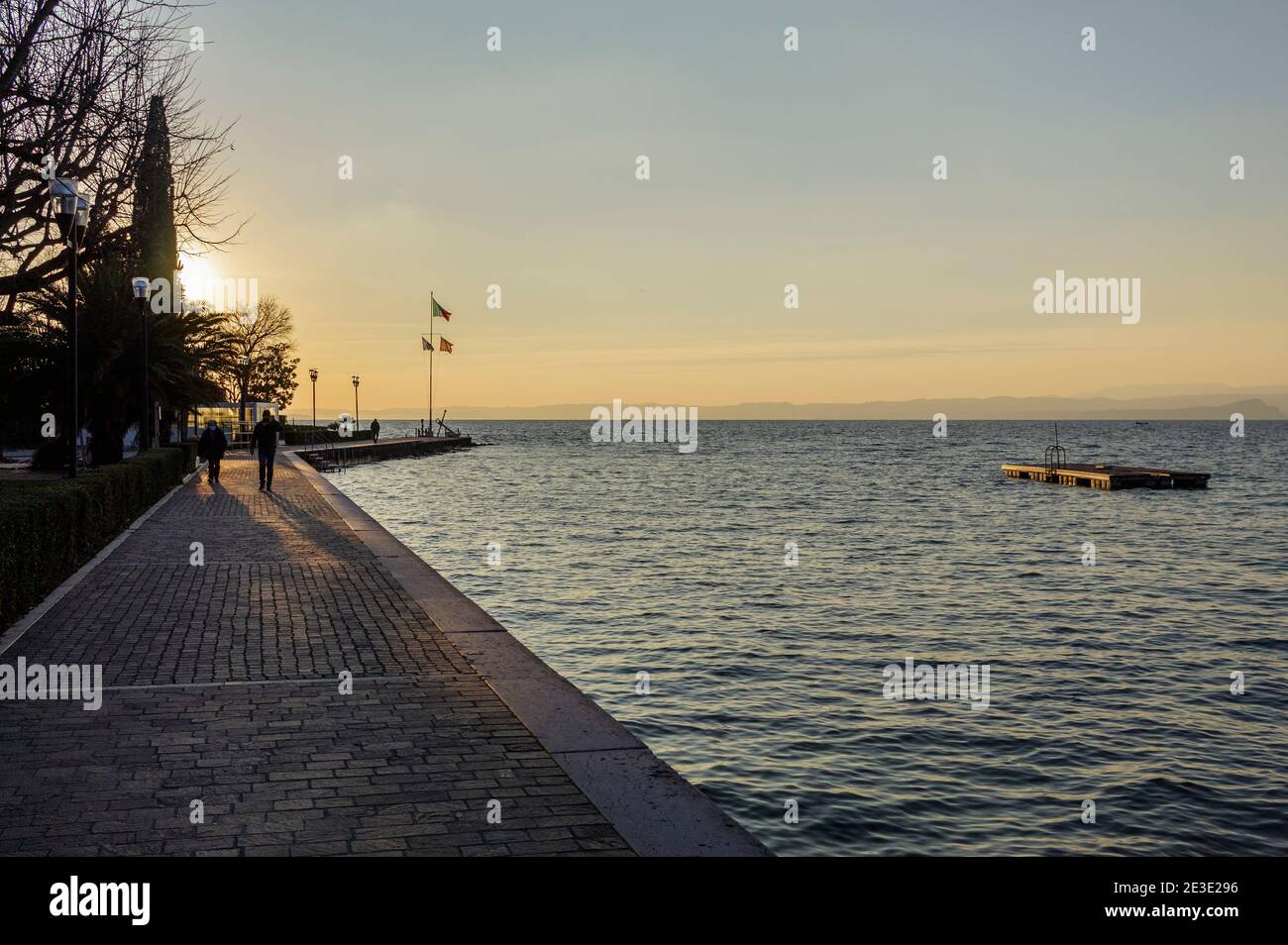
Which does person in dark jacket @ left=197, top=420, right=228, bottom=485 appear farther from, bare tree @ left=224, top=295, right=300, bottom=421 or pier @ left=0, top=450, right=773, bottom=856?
bare tree @ left=224, top=295, right=300, bottom=421

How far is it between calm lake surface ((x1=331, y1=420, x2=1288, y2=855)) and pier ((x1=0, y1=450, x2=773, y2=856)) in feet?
6.66

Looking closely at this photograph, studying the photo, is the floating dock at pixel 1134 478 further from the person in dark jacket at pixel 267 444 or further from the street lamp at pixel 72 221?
the street lamp at pixel 72 221

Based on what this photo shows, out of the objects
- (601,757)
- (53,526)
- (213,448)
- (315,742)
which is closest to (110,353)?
(213,448)

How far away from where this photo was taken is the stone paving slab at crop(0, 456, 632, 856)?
205 inches

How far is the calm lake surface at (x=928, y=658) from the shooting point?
8656mm

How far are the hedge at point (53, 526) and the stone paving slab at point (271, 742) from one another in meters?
0.42

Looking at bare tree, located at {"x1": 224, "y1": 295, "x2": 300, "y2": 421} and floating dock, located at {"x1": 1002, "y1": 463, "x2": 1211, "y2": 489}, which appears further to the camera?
bare tree, located at {"x1": 224, "y1": 295, "x2": 300, "y2": 421}

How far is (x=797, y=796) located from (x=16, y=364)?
Result: 1193 inches

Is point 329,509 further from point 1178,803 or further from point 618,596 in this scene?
point 1178,803

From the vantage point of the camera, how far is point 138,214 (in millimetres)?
20953

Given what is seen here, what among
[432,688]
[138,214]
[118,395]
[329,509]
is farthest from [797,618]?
[118,395]

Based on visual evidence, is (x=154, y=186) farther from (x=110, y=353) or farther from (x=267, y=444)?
(x=110, y=353)


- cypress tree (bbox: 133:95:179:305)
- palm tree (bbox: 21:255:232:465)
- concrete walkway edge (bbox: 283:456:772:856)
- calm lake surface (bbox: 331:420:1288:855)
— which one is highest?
cypress tree (bbox: 133:95:179:305)

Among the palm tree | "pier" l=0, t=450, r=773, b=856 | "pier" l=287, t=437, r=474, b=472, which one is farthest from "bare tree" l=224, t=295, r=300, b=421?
"pier" l=0, t=450, r=773, b=856
